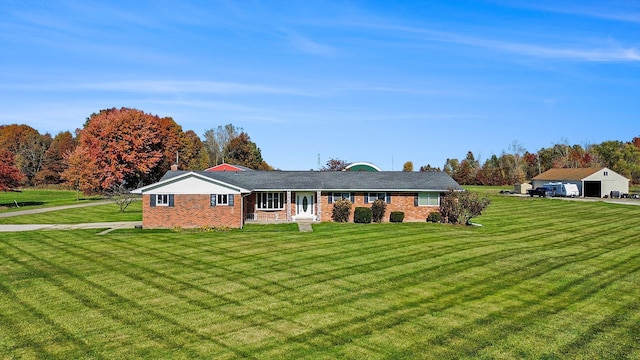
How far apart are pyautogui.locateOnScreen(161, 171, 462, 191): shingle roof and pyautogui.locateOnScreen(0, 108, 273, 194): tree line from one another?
23731 millimetres

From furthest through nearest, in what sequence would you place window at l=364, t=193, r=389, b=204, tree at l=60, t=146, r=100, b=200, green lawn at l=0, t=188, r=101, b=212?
1. tree at l=60, t=146, r=100, b=200
2. green lawn at l=0, t=188, r=101, b=212
3. window at l=364, t=193, r=389, b=204

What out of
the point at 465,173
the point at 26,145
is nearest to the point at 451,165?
the point at 465,173

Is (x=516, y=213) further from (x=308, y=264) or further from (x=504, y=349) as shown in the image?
(x=504, y=349)

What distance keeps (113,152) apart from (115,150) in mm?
550

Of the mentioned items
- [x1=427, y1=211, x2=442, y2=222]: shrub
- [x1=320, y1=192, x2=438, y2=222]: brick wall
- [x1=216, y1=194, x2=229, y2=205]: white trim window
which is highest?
[x1=216, y1=194, x2=229, y2=205]: white trim window

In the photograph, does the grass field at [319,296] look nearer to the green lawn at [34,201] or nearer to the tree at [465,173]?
the green lawn at [34,201]

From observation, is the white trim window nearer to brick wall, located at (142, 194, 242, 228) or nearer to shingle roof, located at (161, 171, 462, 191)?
brick wall, located at (142, 194, 242, 228)

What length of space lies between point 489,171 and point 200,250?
82757 mm

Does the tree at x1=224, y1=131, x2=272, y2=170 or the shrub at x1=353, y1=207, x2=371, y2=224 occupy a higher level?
the tree at x1=224, y1=131, x2=272, y2=170

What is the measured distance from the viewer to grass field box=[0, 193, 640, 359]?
12750mm

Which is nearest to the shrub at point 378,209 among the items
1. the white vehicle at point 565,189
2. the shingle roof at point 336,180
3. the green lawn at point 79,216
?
the shingle roof at point 336,180

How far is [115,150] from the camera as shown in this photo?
220ft

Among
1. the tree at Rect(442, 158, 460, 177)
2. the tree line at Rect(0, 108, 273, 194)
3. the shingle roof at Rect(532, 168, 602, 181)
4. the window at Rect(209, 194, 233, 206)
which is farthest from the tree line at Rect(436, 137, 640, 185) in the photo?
the window at Rect(209, 194, 233, 206)

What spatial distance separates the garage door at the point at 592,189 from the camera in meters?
64.9
